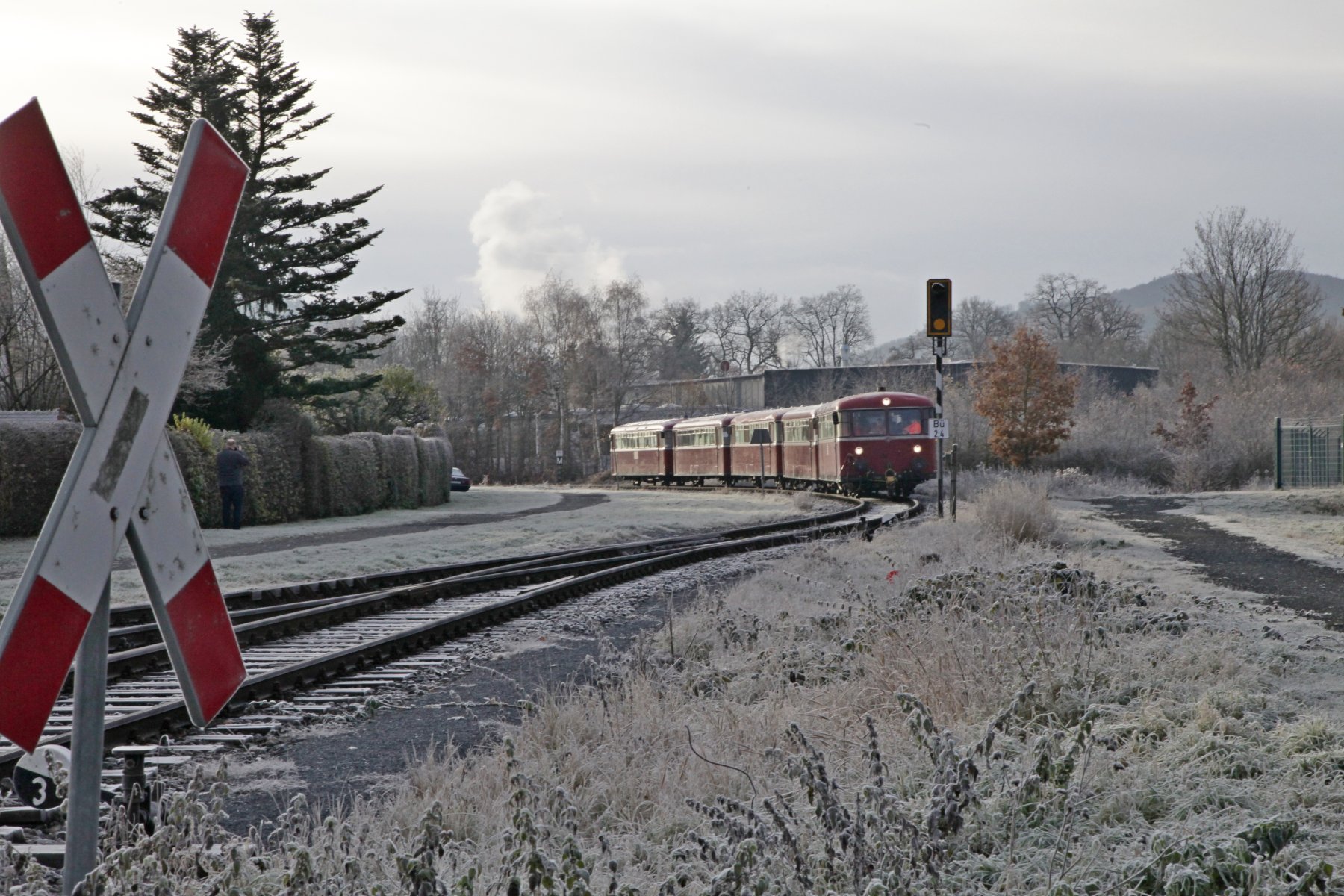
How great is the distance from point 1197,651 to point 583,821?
3.88m

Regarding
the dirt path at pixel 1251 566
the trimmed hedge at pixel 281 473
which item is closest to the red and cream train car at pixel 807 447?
the dirt path at pixel 1251 566

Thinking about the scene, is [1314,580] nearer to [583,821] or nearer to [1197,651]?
[1197,651]

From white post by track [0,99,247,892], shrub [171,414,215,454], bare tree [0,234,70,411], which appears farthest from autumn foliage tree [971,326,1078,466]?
white post by track [0,99,247,892]

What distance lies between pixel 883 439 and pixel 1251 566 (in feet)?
57.4

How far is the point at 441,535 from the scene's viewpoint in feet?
71.5

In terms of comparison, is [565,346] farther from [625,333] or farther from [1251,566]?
[1251,566]

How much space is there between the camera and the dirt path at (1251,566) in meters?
10.4

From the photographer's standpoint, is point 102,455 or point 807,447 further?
point 807,447

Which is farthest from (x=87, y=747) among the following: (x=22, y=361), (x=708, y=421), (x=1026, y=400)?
(x=708, y=421)

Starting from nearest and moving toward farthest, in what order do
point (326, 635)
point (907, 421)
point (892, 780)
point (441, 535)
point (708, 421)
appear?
1. point (892, 780)
2. point (326, 635)
3. point (441, 535)
4. point (907, 421)
5. point (708, 421)

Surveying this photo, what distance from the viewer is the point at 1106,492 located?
34.2 metres

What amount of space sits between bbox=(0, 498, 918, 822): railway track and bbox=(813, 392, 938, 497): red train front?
547 inches

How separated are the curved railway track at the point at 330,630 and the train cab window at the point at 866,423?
44.5ft

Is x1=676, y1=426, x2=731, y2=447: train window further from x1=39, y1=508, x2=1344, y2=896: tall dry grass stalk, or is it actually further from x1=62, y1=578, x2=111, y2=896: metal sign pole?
x1=62, y1=578, x2=111, y2=896: metal sign pole
